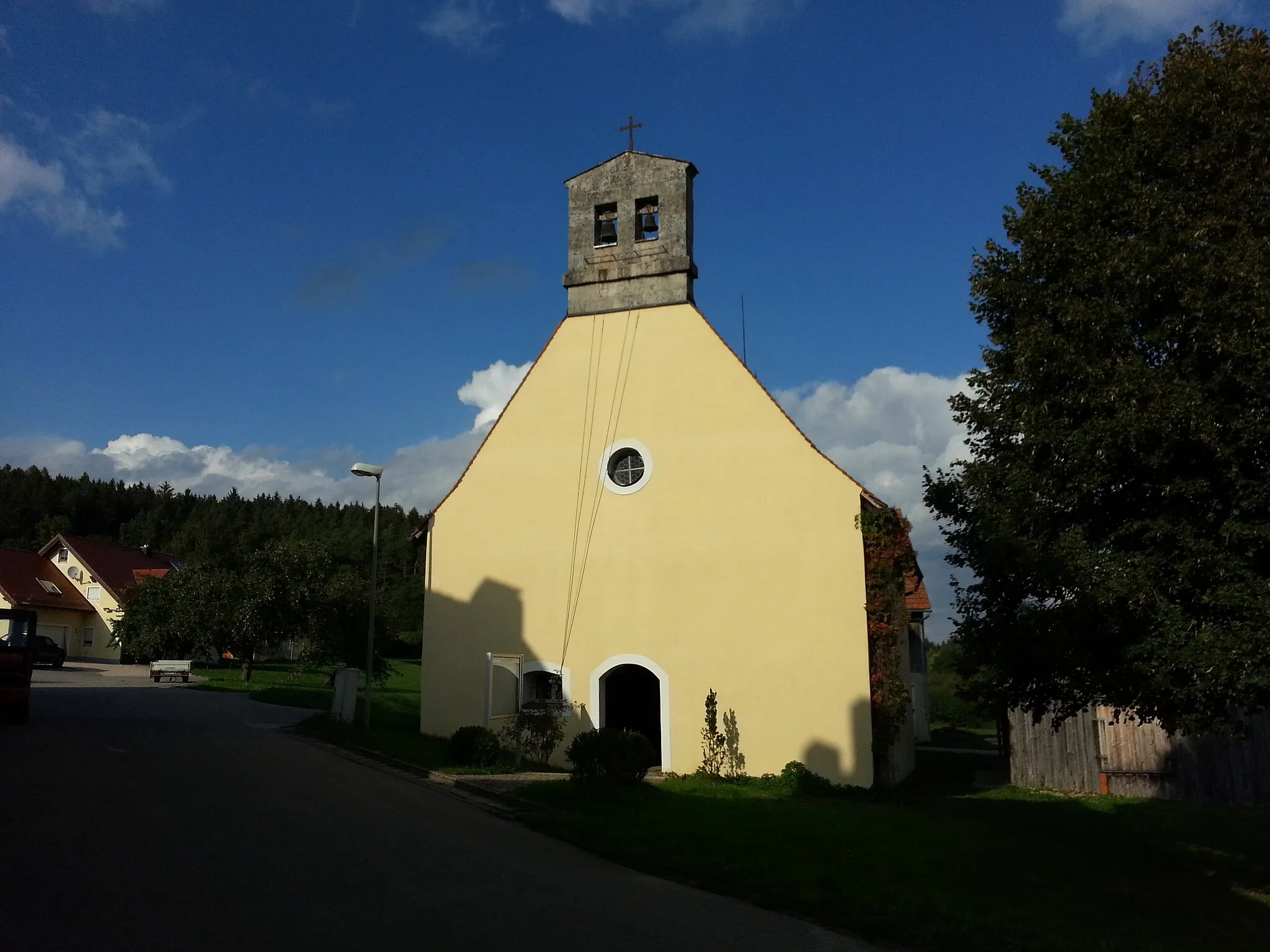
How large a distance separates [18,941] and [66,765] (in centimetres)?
864

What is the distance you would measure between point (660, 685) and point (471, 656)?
165 inches

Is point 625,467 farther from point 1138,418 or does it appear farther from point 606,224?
point 1138,418

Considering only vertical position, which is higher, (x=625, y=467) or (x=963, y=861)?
(x=625, y=467)

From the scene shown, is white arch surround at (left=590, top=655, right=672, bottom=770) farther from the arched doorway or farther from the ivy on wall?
the ivy on wall

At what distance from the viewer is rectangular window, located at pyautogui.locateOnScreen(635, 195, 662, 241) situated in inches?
847

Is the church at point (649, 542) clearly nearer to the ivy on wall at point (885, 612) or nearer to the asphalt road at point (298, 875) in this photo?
the ivy on wall at point (885, 612)

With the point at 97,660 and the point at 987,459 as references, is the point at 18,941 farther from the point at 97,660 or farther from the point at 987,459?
the point at 97,660

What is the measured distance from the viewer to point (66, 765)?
45.5 ft

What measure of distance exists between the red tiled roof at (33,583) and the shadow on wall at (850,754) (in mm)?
45642

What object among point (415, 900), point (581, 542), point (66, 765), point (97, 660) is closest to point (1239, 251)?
point (415, 900)

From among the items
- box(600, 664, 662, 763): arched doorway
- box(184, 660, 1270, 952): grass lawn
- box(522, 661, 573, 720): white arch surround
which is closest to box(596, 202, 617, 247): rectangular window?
box(522, 661, 573, 720): white arch surround

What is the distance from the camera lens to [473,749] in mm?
17047

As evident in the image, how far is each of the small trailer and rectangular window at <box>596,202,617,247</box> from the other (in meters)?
27.8

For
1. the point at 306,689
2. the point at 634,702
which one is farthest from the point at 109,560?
the point at 634,702
